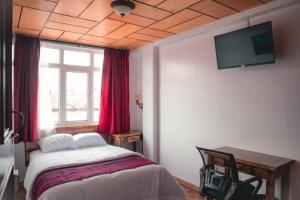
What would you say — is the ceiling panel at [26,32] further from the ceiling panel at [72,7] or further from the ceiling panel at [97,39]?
the ceiling panel at [72,7]

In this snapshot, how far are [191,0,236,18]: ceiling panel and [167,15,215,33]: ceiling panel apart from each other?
0.42 ft

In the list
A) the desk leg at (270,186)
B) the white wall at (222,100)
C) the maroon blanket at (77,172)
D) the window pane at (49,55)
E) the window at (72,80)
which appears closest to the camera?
the desk leg at (270,186)

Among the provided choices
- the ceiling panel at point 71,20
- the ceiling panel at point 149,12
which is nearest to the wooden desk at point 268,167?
the ceiling panel at point 149,12

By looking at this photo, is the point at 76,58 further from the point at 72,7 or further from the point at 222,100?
the point at 222,100

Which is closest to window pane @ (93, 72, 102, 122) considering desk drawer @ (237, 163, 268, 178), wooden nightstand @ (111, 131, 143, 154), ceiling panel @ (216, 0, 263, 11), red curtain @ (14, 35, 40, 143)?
wooden nightstand @ (111, 131, 143, 154)

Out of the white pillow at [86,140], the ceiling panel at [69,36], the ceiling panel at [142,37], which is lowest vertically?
the white pillow at [86,140]

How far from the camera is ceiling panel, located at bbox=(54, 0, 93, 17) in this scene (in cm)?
246

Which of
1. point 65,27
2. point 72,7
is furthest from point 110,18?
point 65,27

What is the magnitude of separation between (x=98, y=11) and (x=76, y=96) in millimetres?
2105

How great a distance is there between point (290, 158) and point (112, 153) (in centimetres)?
227

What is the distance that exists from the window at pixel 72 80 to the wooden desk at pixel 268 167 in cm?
292

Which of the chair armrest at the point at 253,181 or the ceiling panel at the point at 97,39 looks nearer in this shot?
the chair armrest at the point at 253,181

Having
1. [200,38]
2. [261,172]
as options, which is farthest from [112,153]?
[200,38]

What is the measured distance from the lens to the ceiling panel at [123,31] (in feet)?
10.9
